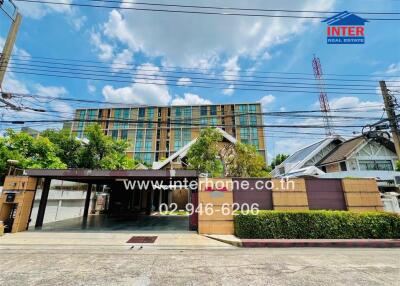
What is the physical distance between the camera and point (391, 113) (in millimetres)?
10867

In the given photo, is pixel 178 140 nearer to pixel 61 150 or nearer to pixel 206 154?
pixel 61 150

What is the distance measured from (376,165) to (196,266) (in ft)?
76.7

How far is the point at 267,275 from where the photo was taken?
4.65 meters

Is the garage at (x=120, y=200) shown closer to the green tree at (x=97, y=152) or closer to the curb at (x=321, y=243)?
the green tree at (x=97, y=152)

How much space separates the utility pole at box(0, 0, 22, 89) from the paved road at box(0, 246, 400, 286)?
7098 millimetres

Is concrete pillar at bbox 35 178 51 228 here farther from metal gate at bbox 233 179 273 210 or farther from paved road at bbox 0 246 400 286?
metal gate at bbox 233 179 273 210

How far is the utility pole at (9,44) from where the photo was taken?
8.70m

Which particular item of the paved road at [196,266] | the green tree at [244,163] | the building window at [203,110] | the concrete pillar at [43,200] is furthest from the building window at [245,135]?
the paved road at [196,266]

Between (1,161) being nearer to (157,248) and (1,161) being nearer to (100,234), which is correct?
(100,234)

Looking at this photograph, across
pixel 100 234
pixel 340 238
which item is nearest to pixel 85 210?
pixel 100 234

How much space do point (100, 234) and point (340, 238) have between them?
33.4 feet

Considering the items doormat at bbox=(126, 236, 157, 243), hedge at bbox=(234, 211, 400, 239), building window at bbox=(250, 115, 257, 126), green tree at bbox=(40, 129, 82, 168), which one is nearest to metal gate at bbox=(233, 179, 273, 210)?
hedge at bbox=(234, 211, 400, 239)

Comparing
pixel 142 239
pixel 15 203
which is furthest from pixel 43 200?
pixel 142 239

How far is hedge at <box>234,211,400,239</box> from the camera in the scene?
333 inches
